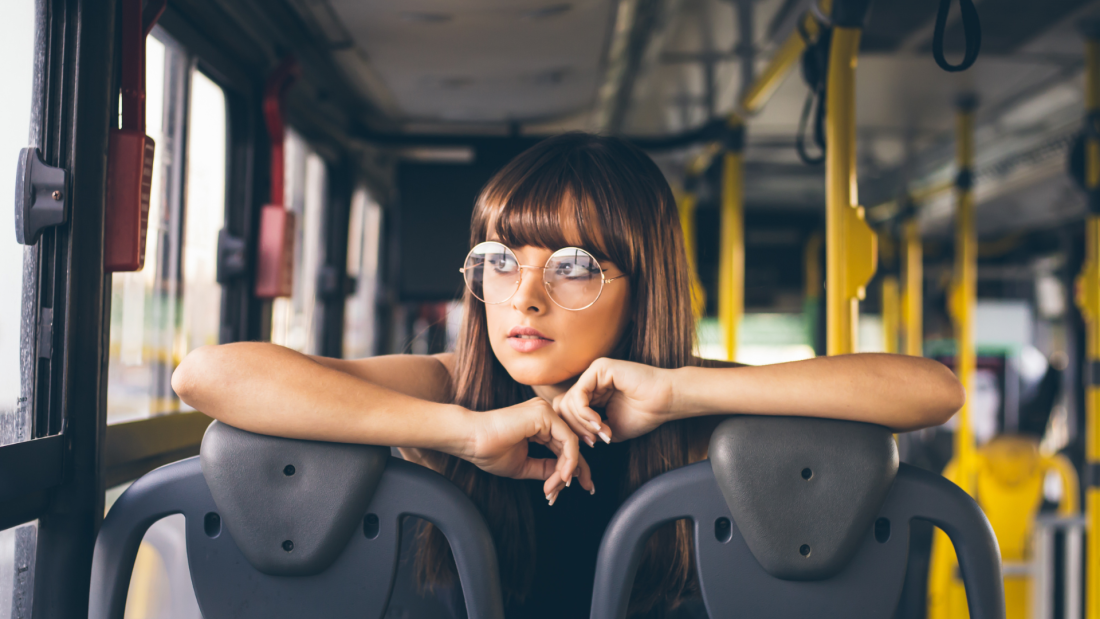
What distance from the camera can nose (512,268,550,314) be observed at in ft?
3.96

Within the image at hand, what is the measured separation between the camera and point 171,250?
1.87 m

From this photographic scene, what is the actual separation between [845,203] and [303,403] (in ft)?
4.41

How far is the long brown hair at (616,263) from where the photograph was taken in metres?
1.26

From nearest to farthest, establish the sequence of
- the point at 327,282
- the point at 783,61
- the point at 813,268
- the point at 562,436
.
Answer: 1. the point at 562,436
2. the point at 783,61
3. the point at 327,282
4. the point at 813,268

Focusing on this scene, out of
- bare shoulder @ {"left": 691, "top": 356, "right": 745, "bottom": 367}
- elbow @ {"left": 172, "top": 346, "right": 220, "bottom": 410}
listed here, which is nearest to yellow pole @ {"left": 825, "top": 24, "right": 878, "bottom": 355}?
bare shoulder @ {"left": 691, "top": 356, "right": 745, "bottom": 367}

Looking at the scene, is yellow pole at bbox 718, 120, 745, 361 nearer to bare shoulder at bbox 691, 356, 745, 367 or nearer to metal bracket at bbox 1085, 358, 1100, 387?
metal bracket at bbox 1085, 358, 1100, 387

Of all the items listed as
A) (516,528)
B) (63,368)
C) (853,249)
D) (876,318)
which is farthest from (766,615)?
(876,318)

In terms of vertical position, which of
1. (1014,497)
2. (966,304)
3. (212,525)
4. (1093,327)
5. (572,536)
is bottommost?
(1014,497)

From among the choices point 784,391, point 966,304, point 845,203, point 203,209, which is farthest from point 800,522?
point 966,304

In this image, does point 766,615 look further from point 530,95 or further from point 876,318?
point 876,318

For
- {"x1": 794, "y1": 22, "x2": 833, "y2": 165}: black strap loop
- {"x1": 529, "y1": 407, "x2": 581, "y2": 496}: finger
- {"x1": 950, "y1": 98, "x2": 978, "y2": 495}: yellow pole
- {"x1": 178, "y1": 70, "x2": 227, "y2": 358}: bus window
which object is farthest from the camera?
{"x1": 950, "y1": 98, "x2": 978, "y2": 495}: yellow pole

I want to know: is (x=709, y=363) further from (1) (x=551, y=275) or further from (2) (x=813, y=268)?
(2) (x=813, y=268)

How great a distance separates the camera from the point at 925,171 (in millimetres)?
5016

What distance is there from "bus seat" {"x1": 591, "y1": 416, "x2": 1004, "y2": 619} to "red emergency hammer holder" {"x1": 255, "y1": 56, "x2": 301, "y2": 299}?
60.6 inches
